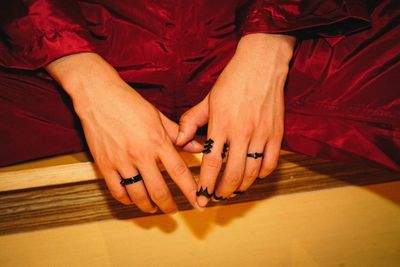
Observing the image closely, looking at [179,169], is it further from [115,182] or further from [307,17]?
[307,17]

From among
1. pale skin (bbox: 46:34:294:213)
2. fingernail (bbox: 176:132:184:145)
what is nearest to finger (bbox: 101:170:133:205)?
pale skin (bbox: 46:34:294:213)

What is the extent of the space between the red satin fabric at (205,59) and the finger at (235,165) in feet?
0.41

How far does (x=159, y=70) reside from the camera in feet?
1.84

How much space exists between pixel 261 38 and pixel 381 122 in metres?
0.26

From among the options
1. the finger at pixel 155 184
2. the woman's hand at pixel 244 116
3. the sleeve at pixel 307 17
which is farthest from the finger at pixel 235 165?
the sleeve at pixel 307 17

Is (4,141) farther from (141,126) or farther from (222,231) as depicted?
(222,231)

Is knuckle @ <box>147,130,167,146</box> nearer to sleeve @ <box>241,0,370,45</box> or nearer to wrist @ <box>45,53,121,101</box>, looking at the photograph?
wrist @ <box>45,53,121,101</box>

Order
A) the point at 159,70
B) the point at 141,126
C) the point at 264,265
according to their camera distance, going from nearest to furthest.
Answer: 1. the point at 141,126
2. the point at 159,70
3. the point at 264,265

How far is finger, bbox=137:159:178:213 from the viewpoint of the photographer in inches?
17.9

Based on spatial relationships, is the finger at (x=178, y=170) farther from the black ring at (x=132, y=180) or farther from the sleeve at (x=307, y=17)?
the sleeve at (x=307, y=17)

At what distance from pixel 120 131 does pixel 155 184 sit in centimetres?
10

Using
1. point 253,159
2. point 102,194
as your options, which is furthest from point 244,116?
point 102,194

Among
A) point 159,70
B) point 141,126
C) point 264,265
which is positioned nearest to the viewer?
point 141,126

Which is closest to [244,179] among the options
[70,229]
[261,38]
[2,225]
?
[261,38]
